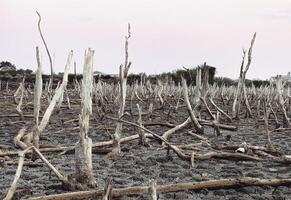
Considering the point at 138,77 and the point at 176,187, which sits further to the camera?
the point at 138,77

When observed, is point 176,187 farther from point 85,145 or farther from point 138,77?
point 138,77

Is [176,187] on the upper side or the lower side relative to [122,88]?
lower

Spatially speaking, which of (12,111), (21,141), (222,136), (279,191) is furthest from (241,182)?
(12,111)

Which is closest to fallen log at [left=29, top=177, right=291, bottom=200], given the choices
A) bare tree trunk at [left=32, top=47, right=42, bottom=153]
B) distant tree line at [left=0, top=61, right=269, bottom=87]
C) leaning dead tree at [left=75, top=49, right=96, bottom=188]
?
leaning dead tree at [left=75, top=49, right=96, bottom=188]

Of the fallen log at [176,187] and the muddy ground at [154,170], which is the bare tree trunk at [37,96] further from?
the fallen log at [176,187]

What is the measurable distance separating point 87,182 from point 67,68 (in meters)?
1.44

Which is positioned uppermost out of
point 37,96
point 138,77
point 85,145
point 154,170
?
point 138,77

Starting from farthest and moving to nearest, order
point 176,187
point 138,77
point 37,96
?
1. point 138,77
2. point 37,96
3. point 176,187

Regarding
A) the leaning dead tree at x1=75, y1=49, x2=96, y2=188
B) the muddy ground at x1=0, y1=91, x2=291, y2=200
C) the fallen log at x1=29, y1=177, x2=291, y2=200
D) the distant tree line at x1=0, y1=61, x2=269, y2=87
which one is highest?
the distant tree line at x1=0, y1=61, x2=269, y2=87

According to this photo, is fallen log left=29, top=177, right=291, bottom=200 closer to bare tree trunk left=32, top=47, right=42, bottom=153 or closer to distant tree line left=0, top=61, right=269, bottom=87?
bare tree trunk left=32, top=47, right=42, bottom=153

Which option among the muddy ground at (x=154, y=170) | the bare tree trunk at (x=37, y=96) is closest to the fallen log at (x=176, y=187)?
the muddy ground at (x=154, y=170)

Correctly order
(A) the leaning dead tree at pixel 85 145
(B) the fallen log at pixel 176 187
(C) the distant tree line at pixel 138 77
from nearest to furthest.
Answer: (B) the fallen log at pixel 176 187, (A) the leaning dead tree at pixel 85 145, (C) the distant tree line at pixel 138 77

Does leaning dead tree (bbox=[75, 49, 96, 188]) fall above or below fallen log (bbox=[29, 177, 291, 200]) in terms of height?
above

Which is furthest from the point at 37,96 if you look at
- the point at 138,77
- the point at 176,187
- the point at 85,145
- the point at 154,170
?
the point at 138,77
